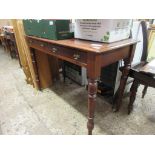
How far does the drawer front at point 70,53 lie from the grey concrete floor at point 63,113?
0.66m

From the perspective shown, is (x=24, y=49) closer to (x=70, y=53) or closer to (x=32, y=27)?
(x=32, y=27)

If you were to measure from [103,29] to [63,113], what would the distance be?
92 centimetres

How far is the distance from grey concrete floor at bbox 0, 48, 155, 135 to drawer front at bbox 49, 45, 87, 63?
0.66 meters

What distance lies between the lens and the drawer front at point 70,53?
0.85 meters

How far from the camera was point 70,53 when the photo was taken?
93 cm

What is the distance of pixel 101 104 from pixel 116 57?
720 millimetres

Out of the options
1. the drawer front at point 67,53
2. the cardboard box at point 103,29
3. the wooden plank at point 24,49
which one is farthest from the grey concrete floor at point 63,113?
Result: the cardboard box at point 103,29

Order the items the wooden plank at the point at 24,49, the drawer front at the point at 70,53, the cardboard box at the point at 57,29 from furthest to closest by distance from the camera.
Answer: the wooden plank at the point at 24,49, the cardboard box at the point at 57,29, the drawer front at the point at 70,53

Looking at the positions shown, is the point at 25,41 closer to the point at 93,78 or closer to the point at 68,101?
the point at 68,101

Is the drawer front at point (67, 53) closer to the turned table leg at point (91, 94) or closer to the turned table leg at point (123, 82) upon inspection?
the turned table leg at point (91, 94)

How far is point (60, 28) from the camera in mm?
1075

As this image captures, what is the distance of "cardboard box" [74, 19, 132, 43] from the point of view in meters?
0.88

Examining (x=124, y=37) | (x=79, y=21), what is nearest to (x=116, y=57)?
(x=124, y=37)
